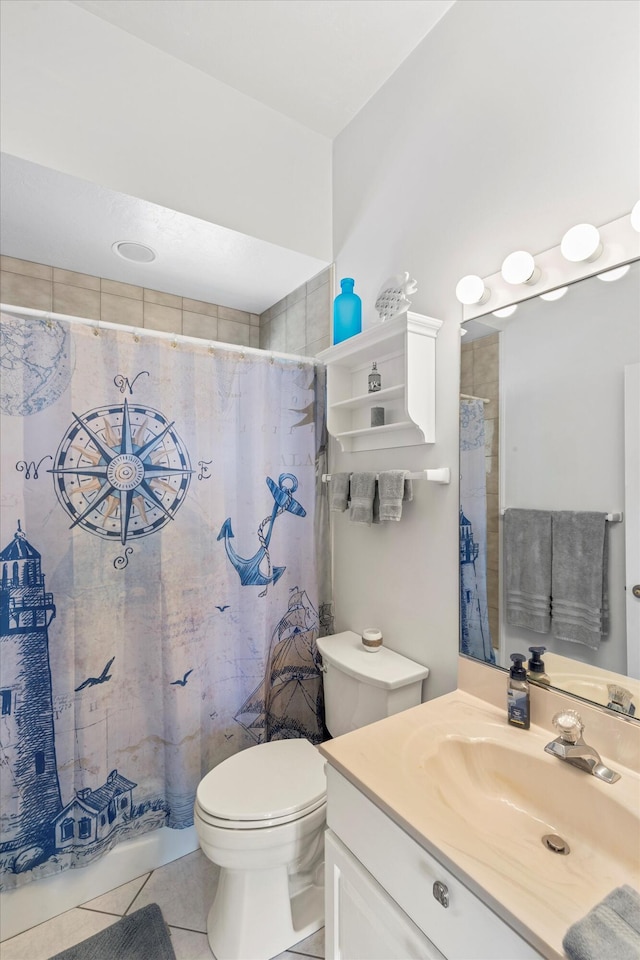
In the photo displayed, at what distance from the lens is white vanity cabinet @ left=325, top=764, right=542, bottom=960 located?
687 mm

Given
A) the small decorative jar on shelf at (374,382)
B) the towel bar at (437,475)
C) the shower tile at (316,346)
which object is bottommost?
the towel bar at (437,475)

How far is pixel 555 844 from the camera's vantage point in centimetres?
86

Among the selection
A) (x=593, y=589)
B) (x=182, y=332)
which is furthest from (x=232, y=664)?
(x=182, y=332)

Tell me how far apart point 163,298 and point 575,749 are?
2.41 metres

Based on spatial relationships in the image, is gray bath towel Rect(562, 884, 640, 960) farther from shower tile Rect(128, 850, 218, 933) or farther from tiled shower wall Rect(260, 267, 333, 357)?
tiled shower wall Rect(260, 267, 333, 357)

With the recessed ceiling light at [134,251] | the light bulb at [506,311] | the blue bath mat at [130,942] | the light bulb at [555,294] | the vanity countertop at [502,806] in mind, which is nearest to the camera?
the vanity countertop at [502,806]

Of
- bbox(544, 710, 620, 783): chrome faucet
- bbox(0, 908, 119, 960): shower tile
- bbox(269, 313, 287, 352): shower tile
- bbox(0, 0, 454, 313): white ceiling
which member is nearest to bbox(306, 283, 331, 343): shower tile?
bbox(0, 0, 454, 313): white ceiling

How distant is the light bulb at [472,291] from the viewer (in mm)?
1255

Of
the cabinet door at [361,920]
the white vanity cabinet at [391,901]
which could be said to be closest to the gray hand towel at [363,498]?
the white vanity cabinet at [391,901]

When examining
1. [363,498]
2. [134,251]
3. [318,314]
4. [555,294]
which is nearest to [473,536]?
[363,498]

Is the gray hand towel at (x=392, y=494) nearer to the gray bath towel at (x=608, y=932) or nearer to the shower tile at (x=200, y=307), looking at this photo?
the gray bath towel at (x=608, y=932)

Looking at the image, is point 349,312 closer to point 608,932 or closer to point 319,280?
point 319,280

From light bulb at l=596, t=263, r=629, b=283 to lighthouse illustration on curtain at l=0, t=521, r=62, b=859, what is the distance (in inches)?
67.1

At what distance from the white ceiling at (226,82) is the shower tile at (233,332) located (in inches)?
16.4
